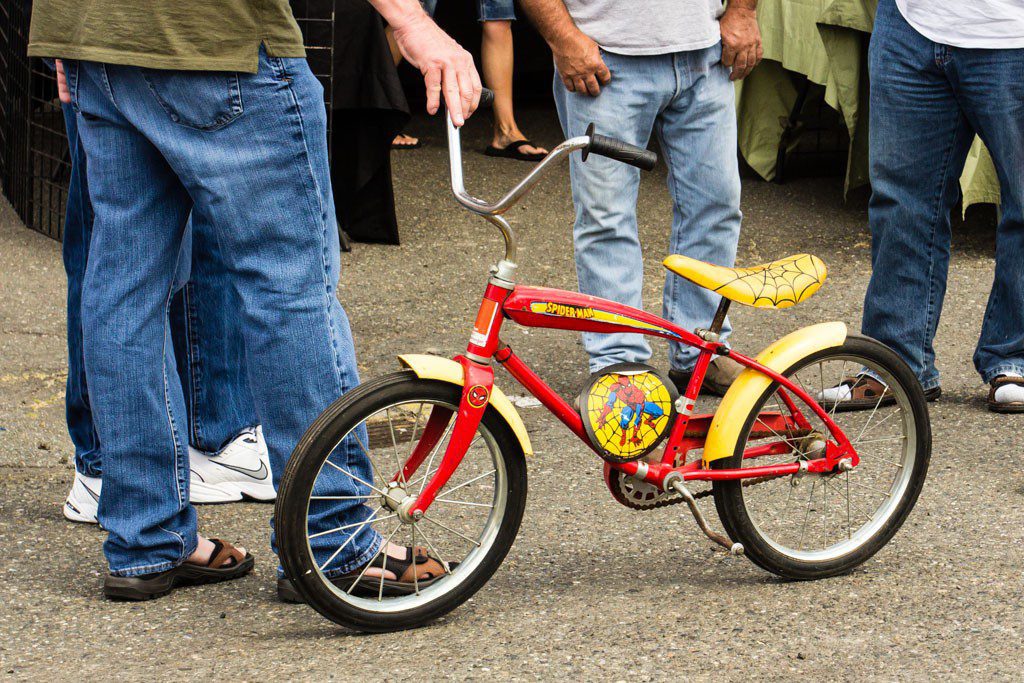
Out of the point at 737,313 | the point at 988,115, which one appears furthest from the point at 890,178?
the point at 737,313

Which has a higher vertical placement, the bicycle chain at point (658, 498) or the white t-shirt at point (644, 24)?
the white t-shirt at point (644, 24)

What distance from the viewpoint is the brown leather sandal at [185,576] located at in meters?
2.77

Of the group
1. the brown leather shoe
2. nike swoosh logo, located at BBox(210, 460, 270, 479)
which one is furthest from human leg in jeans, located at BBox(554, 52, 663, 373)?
nike swoosh logo, located at BBox(210, 460, 270, 479)

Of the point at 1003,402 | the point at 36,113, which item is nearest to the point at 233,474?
the point at 1003,402

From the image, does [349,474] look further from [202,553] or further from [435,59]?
[435,59]

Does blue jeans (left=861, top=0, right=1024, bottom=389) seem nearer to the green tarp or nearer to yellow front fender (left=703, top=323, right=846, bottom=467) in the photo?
yellow front fender (left=703, top=323, right=846, bottom=467)

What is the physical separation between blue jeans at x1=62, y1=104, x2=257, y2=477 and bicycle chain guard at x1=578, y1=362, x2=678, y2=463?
2.78 ft

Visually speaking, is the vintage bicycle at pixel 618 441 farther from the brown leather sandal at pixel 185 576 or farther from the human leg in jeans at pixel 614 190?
the human leg in jeans at pixel 614 190

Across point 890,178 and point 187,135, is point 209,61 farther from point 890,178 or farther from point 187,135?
point 890,178

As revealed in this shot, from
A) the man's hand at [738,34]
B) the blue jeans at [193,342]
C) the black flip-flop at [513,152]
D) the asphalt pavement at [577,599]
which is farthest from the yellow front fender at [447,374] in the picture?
the black flip-flop at [513,152]

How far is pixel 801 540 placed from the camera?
3.06 meters

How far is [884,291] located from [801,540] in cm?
131

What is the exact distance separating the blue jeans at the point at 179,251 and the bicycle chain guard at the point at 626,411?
0.47 metres

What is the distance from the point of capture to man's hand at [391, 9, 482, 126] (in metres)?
2.41
